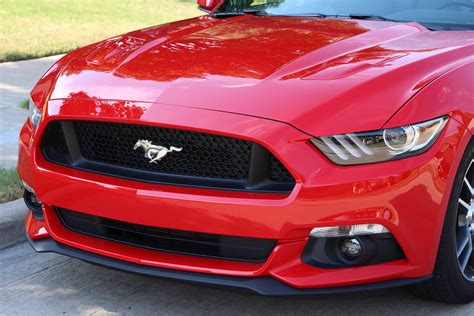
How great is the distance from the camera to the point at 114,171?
3.02 m

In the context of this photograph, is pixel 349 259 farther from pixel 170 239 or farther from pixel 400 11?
pixel 400 11

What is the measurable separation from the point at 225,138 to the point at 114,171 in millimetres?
531

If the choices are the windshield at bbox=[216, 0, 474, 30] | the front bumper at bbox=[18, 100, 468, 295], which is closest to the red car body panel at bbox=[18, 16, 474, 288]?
the front bumper at bbox=[18, 100, 468, 295]

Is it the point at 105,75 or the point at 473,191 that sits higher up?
the point at 105,75

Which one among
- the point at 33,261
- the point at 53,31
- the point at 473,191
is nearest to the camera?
the point at 473,191

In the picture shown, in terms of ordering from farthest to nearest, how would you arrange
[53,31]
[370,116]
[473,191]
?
1. [53,31]
2. [473,191]
3. [370,116]

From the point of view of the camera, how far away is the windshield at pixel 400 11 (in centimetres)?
398

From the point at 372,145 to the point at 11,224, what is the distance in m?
2.43

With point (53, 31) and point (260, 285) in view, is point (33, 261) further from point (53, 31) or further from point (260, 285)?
point (53, 31)

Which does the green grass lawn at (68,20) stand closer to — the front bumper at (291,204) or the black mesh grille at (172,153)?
the black mesh grille at (172,153)

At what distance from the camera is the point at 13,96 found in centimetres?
741

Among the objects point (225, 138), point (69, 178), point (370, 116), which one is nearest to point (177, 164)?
point (225, 138)

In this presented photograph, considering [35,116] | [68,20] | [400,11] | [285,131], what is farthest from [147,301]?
[68,20]

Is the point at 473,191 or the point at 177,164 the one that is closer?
the point at 177,164
